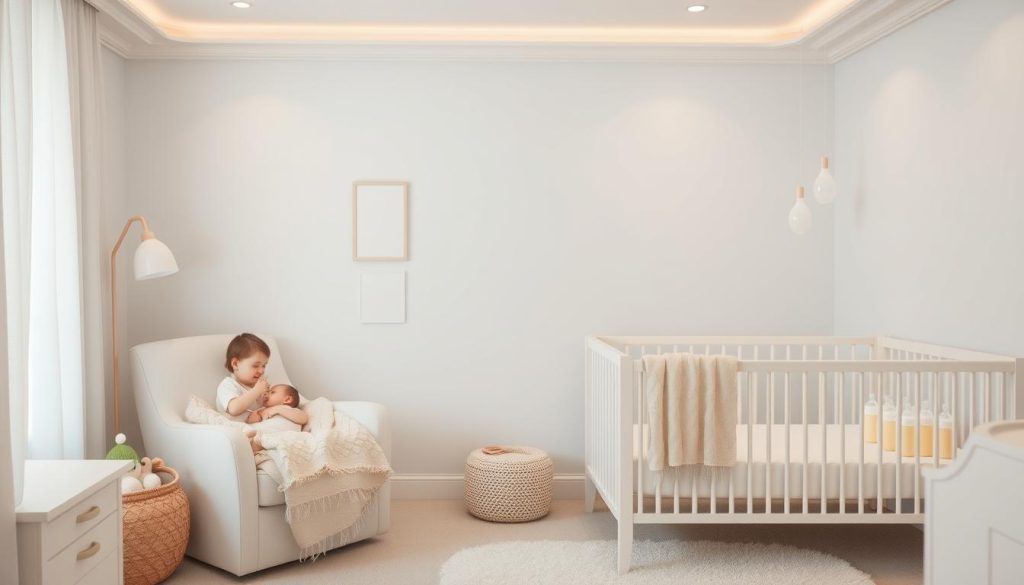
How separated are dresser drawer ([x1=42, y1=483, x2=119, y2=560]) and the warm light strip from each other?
231 cm

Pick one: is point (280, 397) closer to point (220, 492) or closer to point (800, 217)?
point (220, 492)

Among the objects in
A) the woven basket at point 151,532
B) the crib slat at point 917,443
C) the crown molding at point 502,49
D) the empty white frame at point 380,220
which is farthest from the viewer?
the empty white frame at point 380,220

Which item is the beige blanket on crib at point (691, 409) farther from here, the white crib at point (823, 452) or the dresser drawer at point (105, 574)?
the dresser drawer at point (105, 574)

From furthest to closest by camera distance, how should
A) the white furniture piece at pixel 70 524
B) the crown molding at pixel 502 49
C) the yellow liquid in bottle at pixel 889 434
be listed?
1. the crown molding at pixel 502 49
2. the yellow liquid in bottle at pixel 889 434
3. the white furniture piece at pixel 70 524

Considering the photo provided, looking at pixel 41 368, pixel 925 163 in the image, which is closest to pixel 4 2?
pixel 41 368

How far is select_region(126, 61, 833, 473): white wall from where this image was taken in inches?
159

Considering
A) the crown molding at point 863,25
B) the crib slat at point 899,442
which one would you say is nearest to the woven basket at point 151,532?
the crib slat at point 899,442

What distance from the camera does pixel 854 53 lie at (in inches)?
156

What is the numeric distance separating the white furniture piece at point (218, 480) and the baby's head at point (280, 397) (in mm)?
306

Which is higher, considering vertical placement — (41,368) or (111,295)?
(111,295)

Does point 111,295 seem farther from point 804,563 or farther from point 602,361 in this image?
point 804,563

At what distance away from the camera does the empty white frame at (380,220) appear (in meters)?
4.07

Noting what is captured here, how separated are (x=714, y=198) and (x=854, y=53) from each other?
91 cm

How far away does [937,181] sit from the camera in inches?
130
